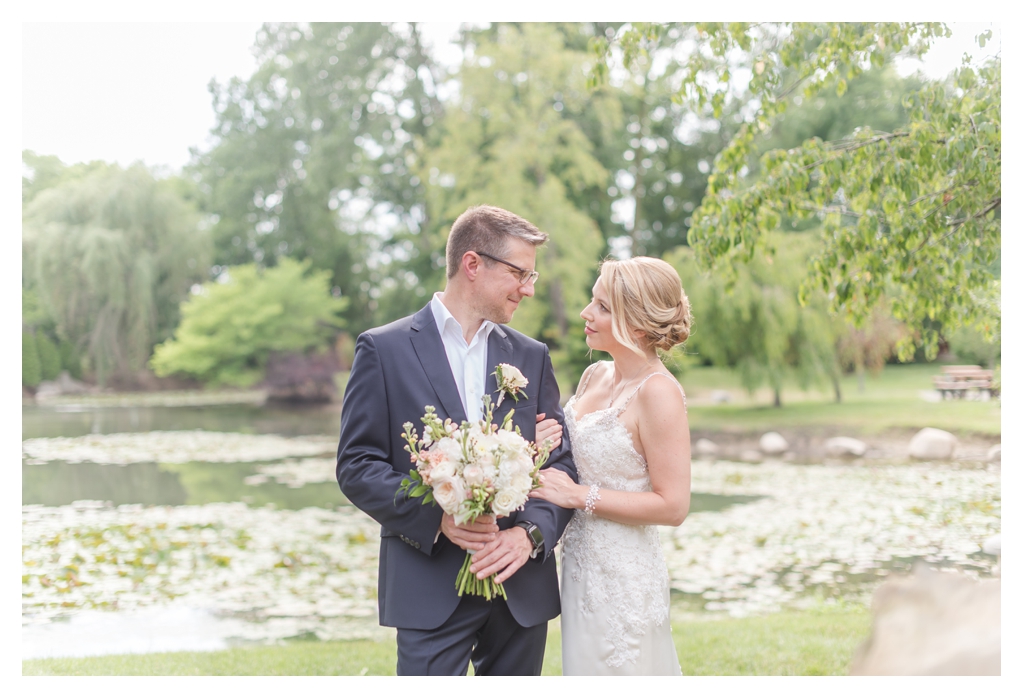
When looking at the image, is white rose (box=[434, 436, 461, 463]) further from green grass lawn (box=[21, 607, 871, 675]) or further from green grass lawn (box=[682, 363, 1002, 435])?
green grass lawn (box=[682, 363, 1002, 435])

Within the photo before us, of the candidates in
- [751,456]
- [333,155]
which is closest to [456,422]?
[751,456]

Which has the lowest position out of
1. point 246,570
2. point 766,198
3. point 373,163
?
point 246,570

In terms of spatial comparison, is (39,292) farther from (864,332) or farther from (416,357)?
(864,332)

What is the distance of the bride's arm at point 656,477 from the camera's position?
246 cm

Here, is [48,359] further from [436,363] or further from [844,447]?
[844,447]

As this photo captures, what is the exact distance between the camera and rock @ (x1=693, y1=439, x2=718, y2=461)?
13.0m

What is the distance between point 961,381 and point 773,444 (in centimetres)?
310

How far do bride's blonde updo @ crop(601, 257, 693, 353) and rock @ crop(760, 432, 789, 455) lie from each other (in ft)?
36.9

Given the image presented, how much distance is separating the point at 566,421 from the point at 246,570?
649 centimetres

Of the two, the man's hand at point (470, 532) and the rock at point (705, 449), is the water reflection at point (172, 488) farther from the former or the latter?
the man's hand at point (470, 532)

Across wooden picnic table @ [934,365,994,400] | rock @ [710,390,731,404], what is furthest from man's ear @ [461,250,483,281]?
rock @ [710,390,731,404]

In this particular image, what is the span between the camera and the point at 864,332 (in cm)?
1288

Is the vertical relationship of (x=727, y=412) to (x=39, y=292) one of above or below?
below
